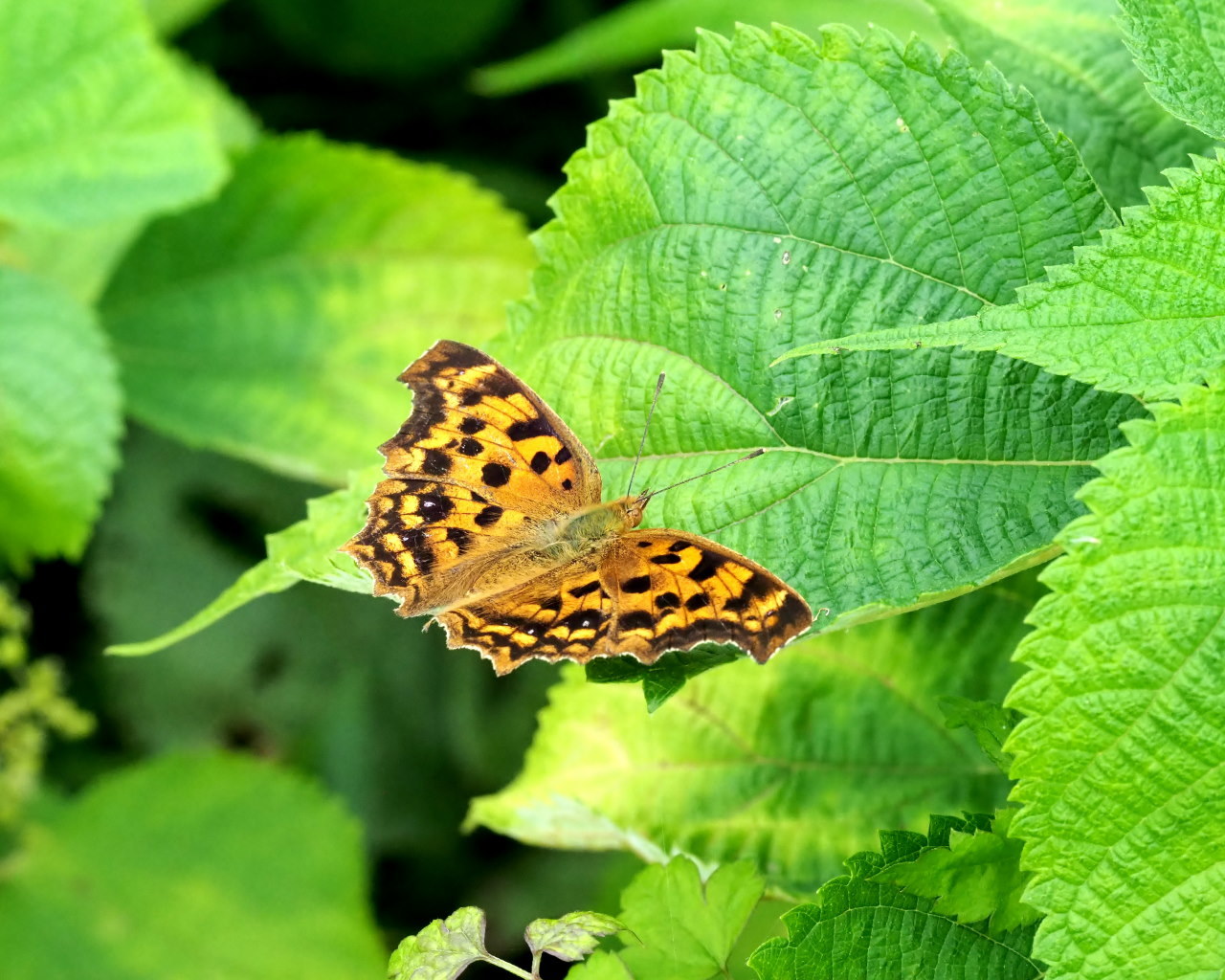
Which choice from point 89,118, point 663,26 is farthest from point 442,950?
point 663,26

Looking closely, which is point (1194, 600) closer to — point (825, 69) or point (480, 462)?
point (825, 69)

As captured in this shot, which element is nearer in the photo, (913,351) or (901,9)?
(913,351)

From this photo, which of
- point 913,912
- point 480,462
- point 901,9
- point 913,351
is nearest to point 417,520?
point 480,462

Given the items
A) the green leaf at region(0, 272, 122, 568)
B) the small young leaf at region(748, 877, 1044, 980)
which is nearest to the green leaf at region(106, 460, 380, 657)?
the small young leaf at region(748, 877, 1044, 980)

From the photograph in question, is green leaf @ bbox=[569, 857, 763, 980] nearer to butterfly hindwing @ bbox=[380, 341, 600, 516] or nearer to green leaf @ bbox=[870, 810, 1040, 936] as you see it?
green leaf @ bbox=[870, 810, 1040, 936]

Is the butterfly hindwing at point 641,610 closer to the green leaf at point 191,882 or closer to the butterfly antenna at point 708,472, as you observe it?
the butterfly antenna at point 708,472
